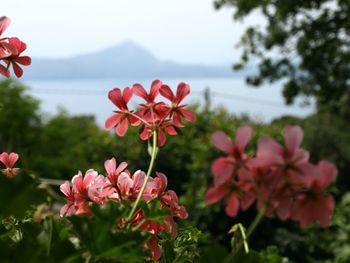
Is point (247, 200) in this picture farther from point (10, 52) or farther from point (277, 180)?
point (10, 52)

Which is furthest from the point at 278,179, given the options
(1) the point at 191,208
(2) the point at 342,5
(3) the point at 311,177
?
(2) the point at 342,5

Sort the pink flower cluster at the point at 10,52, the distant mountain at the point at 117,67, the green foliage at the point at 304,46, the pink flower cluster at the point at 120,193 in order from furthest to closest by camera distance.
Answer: the distant mountain at the point at 117,67
the green foliage at the point at 304,46
the pink flower cluster at the point at 10,52
the pink flower cluster at the point at 120,193

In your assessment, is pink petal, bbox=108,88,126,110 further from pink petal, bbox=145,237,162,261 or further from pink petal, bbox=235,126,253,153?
pink petal, bbox=235,126,253,153

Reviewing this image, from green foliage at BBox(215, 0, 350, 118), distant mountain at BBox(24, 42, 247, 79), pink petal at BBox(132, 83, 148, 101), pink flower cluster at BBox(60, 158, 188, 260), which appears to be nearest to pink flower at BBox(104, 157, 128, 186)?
pink flower cluster at BBox(60, 158, 188, 260)

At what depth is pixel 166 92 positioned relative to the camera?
89cm

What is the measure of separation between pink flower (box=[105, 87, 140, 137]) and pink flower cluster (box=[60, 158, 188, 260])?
7cm

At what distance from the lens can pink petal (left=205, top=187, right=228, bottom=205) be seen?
588 millimetres

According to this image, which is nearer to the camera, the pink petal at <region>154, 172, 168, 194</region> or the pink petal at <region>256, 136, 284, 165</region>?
the pink petal at <region>256, 136, 284, 165</region>

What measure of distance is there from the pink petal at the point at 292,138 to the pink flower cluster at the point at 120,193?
272 millimetres

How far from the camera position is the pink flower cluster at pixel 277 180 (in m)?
0.56

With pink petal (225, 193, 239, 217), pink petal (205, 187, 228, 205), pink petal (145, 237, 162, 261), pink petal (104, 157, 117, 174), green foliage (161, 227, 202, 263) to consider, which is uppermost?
pink petal (205, 187, 228, 205)

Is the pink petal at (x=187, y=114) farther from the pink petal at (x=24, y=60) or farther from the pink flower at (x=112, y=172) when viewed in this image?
the pink petal at (x=24, y=60)

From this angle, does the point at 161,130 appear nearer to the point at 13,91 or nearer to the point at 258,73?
the point at 13,91

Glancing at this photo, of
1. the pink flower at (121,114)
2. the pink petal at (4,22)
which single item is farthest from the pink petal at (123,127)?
the pink petal at (4,22)
